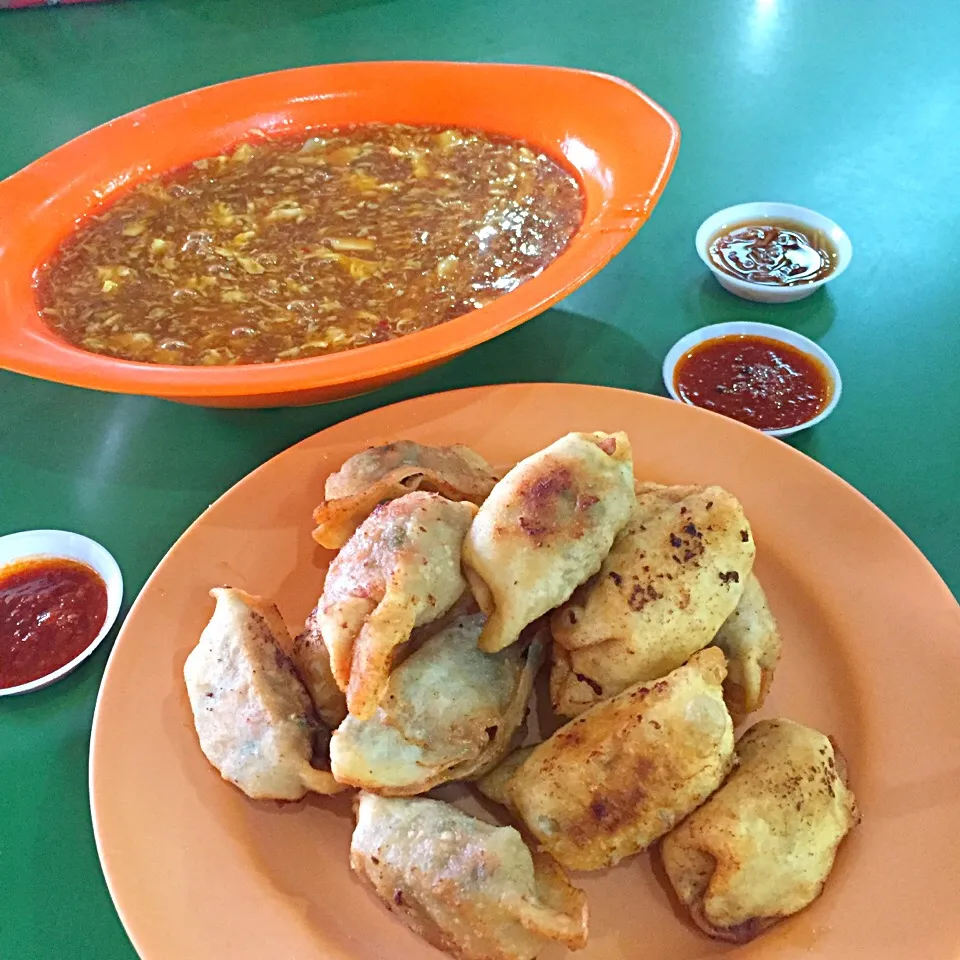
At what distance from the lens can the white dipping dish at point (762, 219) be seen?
2.28 meters

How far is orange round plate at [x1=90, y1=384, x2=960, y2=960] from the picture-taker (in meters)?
1.21

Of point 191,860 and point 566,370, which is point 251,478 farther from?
point 566,370

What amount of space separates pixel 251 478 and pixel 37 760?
2.15 feet

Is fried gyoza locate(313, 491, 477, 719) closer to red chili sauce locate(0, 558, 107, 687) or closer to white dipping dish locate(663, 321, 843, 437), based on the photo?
red chili sauce locate(0, 558, 107, 687)

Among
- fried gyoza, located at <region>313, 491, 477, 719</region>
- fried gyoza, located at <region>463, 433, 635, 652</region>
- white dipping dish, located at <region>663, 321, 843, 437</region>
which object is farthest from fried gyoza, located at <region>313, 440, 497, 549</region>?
white dipping dish, located at <region>663, 321, 843, 437</region>

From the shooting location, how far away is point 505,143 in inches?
99.9

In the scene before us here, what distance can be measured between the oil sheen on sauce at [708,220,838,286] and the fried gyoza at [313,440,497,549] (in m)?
1.14

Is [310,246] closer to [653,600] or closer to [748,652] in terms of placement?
[653,600]

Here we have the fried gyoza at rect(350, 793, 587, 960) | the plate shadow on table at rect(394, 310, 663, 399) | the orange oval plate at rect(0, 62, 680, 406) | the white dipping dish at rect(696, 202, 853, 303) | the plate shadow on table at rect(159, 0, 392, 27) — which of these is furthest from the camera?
the plate shadow on table at rect(159, 0, 392, 27)

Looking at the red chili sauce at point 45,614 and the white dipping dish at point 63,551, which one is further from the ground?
the white dipping dish at point 63,551

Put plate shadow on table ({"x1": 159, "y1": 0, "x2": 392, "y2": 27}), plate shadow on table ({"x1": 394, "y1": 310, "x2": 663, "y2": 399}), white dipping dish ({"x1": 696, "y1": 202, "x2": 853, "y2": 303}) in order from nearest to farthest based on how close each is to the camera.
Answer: plate shadow on table ({"x1": 394, "y1": 310, "x2": 663, "y2": 399}), white dipping dish ({"x1": 696, "y1": 202, "x2": 853, "y2": 303}), plate shadow on table ({"x1": 159, "y1": 0, "x2": 392, "y2": 27})

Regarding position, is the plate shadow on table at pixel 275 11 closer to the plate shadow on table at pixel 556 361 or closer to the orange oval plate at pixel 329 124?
the orange oval plate at pixel 329 124

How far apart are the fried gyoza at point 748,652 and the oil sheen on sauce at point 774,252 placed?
1.23 meters

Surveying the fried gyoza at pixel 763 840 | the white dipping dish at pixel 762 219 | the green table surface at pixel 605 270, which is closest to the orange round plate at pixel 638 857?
the fried gyoza at pixel 763 840
